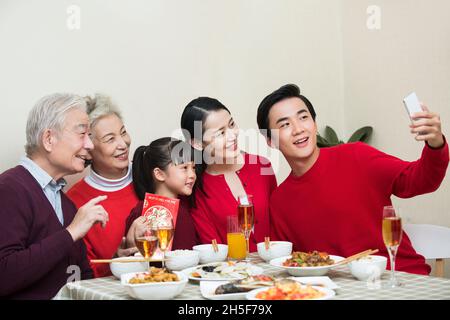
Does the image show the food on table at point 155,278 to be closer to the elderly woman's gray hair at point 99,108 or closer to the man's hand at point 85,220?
the man's hand at point 85,220

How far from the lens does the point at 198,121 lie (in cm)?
243

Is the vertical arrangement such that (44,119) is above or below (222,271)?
above

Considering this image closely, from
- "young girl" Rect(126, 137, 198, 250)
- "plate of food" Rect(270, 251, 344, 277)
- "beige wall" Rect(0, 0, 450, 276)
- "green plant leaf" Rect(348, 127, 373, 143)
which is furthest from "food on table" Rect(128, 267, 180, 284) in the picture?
"green plant leaf" Rect(348, 127, 373, 143)

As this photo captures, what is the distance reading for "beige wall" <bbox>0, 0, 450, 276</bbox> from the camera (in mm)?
2678

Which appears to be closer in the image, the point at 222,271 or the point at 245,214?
the point at 222,271

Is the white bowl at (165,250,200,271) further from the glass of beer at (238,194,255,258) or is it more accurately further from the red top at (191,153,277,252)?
the red top at (191,153,277,252)

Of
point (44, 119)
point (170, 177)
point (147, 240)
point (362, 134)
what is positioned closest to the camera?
point (147, 240)

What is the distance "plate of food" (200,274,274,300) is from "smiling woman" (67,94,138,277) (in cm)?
98

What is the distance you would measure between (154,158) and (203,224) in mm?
358

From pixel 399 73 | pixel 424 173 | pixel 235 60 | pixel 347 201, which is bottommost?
pixel 347 201

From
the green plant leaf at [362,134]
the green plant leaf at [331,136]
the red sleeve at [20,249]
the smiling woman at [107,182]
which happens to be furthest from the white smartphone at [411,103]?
the green plant leaf at [331,136]

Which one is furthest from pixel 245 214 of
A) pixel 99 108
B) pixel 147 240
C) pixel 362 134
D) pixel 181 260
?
pixel 362 134

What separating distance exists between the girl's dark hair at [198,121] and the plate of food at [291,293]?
109cm

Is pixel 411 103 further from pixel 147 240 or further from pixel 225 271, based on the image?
pixel 147 240
